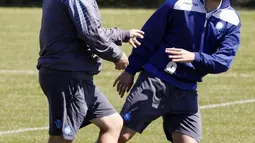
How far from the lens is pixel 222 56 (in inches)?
277

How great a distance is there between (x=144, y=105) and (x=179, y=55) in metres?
0.65

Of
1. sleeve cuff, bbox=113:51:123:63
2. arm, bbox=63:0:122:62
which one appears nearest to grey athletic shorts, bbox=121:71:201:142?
sleeve cuff, bbox=113:51:123:63

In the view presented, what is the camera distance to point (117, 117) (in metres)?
7.02

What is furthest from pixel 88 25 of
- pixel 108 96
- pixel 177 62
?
pixel 108 96

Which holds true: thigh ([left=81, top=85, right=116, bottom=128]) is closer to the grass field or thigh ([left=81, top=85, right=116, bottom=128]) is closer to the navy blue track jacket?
the navy blue track jacket

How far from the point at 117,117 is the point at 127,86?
1.26 ft

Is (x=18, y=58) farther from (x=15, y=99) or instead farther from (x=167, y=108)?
(x=167, y=108)

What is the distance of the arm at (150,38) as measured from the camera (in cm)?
712

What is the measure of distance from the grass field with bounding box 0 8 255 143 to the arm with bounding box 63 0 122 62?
10.2 ft

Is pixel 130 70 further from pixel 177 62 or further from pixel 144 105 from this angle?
pixel 177 62

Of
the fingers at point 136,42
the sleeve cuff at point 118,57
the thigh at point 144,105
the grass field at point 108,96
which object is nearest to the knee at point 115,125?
the thigh at point 144,105

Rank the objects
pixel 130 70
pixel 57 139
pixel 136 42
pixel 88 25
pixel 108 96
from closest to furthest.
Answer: pixel 88 25 < pixel 57 139 < pixel 136 42 < pixel 130 70 < pixel 108 96

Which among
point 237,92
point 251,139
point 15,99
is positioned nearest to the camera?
point 251,139

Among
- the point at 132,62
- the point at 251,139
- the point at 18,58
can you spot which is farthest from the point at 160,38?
the point at 18,58
